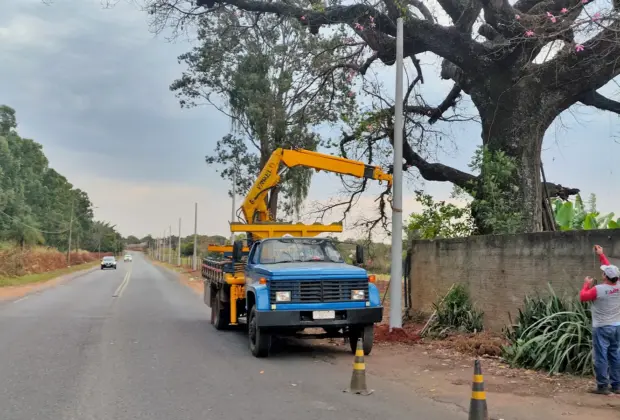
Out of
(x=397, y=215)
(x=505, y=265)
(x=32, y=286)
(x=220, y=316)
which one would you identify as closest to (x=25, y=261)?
(x=32, y=286)

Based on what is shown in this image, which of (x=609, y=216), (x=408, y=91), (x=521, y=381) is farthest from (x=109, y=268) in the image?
(x=521, y=381)

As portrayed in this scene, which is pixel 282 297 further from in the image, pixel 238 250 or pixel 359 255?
pixel 238 250

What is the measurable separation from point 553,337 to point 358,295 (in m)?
3.24

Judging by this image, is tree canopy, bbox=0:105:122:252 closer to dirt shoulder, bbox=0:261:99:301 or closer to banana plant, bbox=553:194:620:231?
dirt shoulder, bbox=0:261:99:301

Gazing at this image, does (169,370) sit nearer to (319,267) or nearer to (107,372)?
(107,372)

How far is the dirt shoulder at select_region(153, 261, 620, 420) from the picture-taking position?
23.2 ft

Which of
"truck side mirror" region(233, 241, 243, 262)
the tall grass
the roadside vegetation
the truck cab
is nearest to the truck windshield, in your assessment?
the truck cab

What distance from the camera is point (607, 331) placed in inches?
310

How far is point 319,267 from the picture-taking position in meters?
11.0

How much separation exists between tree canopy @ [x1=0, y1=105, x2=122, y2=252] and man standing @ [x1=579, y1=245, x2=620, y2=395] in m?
60.4

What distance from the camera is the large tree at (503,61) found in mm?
15336

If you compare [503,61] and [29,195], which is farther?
[29,195]

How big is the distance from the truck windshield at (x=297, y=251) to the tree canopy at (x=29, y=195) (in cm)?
5435

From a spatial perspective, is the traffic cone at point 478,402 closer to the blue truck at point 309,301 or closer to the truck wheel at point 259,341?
the blue truck at point 309,301
